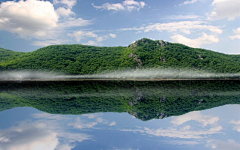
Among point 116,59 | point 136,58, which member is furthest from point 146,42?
point 116,59

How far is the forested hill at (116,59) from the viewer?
71.4 metres

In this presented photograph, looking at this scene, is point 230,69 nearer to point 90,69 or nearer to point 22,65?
point 90,69

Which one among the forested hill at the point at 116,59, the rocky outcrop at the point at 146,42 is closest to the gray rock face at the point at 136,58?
the forested hill at the point at 116,59

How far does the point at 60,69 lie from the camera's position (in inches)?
2744

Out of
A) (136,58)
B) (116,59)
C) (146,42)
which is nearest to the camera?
(136,58)

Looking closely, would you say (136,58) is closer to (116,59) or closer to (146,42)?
(116,59)

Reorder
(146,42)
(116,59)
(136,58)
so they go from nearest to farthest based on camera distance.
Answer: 1. (136,58)
2. (116,59)
3. (146,42)

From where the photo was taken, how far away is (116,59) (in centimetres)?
7950

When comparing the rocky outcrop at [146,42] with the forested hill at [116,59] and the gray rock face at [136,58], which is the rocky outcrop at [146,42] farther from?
the gray rock face at [136,58]

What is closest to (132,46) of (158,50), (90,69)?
(158,50)

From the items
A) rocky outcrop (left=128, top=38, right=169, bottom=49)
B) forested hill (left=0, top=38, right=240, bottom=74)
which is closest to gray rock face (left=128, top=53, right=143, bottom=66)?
forested hill (left=0, top=38, right=240, bottom=74)

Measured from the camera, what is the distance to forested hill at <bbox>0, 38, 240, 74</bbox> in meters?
71.4

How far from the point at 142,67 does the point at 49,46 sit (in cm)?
4983

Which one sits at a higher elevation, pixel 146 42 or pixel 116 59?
pixel 146 42
